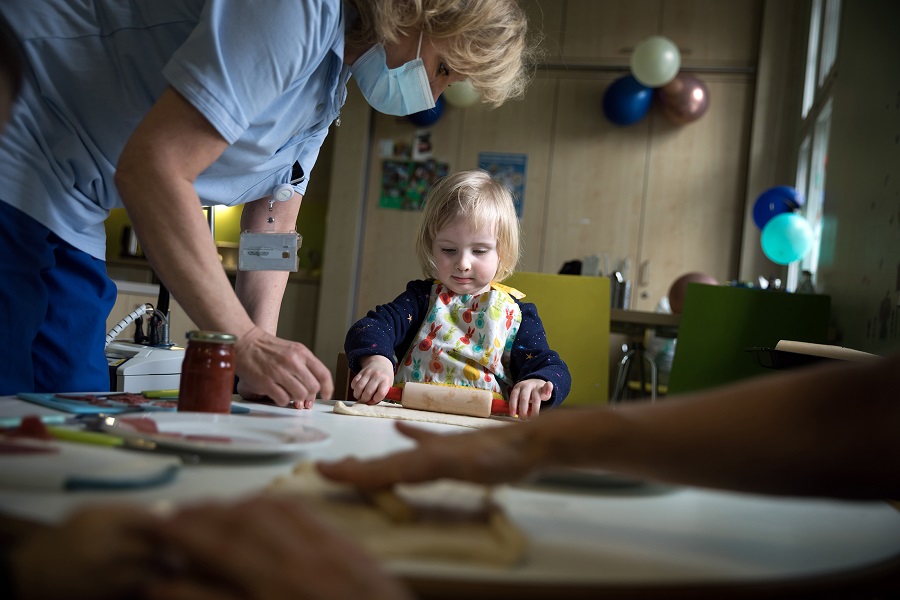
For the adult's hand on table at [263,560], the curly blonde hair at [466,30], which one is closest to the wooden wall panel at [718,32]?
the curly blonde hair at [466,30]

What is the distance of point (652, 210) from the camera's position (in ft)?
20.9

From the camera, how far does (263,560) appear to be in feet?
1.22

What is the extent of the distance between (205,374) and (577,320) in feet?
7.20

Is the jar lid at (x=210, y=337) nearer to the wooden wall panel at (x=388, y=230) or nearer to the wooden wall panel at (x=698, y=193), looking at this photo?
the wooden wall panel at (x=698, y=193)

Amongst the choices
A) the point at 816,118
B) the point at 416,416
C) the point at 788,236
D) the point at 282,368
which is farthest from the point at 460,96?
the point at 282,368

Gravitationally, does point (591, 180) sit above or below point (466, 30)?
above

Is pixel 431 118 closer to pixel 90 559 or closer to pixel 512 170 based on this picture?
pixel 512 170

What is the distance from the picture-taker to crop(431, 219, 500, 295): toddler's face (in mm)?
1926

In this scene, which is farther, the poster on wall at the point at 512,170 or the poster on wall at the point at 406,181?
the poster on wall at the point at 406,181

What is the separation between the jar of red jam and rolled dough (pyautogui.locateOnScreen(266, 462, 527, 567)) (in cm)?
37

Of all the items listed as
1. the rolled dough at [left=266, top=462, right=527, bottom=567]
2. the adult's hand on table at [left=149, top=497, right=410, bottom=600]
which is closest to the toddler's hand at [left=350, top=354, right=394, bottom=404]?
the rolled dough at [left=266, top=462, right=527, bottom=567]

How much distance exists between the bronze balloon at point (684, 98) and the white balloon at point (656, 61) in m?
0.26

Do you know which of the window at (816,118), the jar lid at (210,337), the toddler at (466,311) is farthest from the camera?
the window at (816,118)

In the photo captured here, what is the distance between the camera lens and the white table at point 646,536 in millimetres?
419
